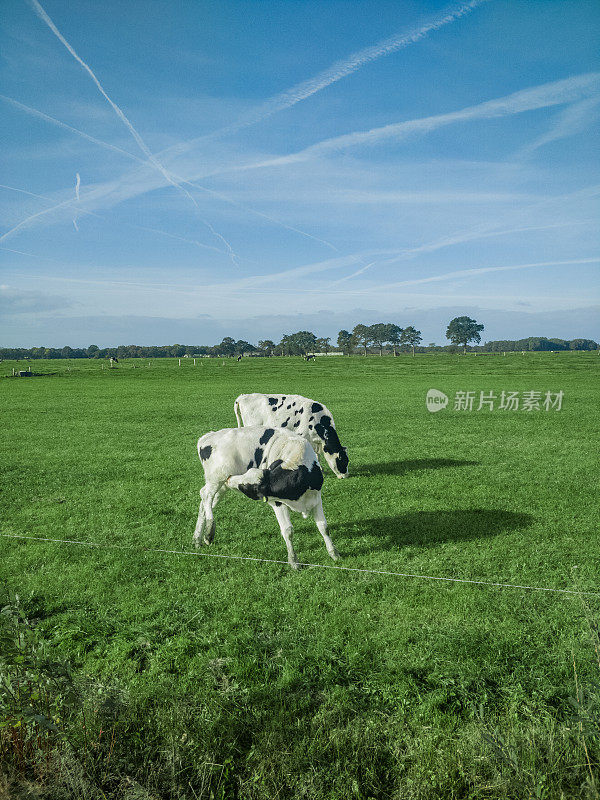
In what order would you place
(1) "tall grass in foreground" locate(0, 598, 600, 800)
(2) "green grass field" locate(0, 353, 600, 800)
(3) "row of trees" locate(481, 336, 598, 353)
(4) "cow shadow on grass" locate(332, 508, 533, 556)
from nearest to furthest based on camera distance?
(1) "tall grass in foreground" locate(0, 598, 600, 800)
(2) "green grass field" locate(0, 353, 600, 800)
(4) "cow shadow on grass" locate(332, 508, 533, 556)
(3) "row of trees" locate(481, 336, 598, 353)

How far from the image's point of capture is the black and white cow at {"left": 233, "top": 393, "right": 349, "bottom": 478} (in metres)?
13.0

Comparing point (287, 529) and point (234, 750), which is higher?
point (287, 529)

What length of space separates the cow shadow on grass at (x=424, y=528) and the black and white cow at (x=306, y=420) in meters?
3.23

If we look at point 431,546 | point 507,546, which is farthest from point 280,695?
point 507,546

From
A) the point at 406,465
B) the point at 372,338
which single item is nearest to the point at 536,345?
the point at 372,338

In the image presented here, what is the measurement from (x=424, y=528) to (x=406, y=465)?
18.0 ft

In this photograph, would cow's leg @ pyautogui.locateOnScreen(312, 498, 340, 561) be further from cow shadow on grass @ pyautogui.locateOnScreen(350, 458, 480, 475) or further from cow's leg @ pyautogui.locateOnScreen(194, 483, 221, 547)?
cow shadow on grass @ pyautogui.locateOnScreen(350, 458, 480, 475)

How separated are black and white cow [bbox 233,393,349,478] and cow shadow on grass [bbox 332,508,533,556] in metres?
3.23

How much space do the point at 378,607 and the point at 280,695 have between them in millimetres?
2048

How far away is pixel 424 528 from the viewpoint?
927 cm

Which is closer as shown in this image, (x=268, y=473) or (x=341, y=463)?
(x=268, y=473)

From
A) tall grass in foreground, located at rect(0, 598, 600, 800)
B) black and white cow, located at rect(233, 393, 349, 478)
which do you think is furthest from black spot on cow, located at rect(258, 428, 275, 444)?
black and white cow, located at rect(233, 393, 349, 478)

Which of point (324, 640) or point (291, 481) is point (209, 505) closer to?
point (291, 481)

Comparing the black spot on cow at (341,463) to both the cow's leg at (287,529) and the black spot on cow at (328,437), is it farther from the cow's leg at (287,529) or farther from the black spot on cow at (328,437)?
the cow's leg at (287,529)
